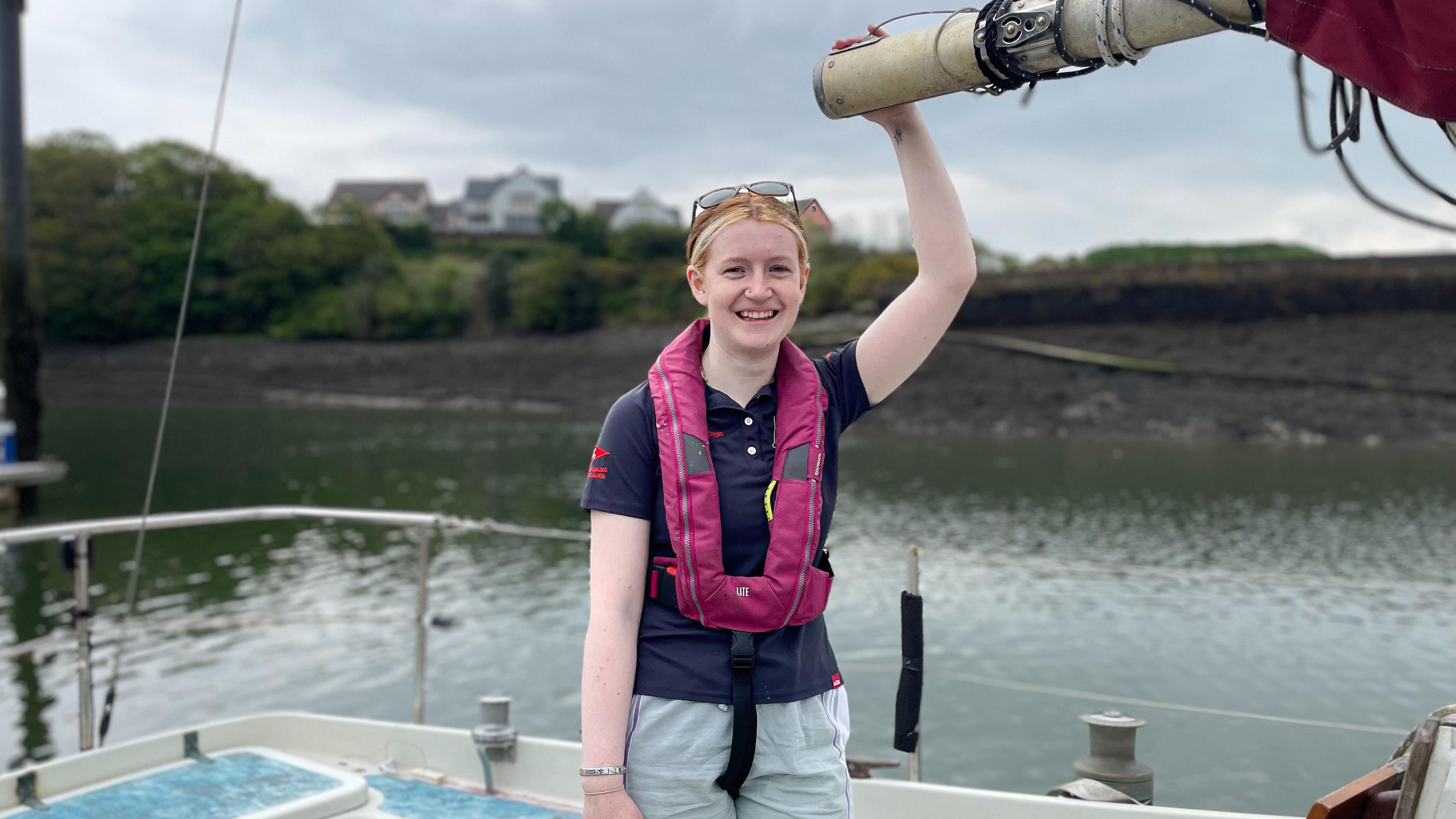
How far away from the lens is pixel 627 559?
149cm

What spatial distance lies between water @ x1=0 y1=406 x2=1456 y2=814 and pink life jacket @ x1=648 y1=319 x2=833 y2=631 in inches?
86.4

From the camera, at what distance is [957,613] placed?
35.9 feet

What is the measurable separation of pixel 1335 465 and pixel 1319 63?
27.0m

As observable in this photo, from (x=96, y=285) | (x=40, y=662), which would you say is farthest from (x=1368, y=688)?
(x=96, y=285)

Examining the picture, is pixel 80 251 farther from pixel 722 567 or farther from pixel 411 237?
pixel 722 567

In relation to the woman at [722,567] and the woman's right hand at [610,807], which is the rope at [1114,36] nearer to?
the woman at [722,567]

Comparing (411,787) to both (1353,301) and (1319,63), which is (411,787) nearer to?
(1319,63)

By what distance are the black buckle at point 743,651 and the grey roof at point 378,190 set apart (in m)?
92.9

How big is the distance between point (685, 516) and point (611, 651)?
0.20 meters

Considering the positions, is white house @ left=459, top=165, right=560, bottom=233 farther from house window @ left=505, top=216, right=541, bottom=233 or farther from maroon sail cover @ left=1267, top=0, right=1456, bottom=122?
maroon sail cover @ left=1267, top=0, right=1456, bottom=122

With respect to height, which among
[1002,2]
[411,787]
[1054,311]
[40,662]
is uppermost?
[1054,311]

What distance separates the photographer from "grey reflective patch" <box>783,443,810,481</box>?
152cm

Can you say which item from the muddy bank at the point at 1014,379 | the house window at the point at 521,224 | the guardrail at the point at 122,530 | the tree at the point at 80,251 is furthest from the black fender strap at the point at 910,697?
the house window at the point at 521,224

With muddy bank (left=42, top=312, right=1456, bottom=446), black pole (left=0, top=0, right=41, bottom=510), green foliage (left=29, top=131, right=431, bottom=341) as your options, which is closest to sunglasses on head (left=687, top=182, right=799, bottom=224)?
black pole (left=0, top=0, right=41, bottom=510)
